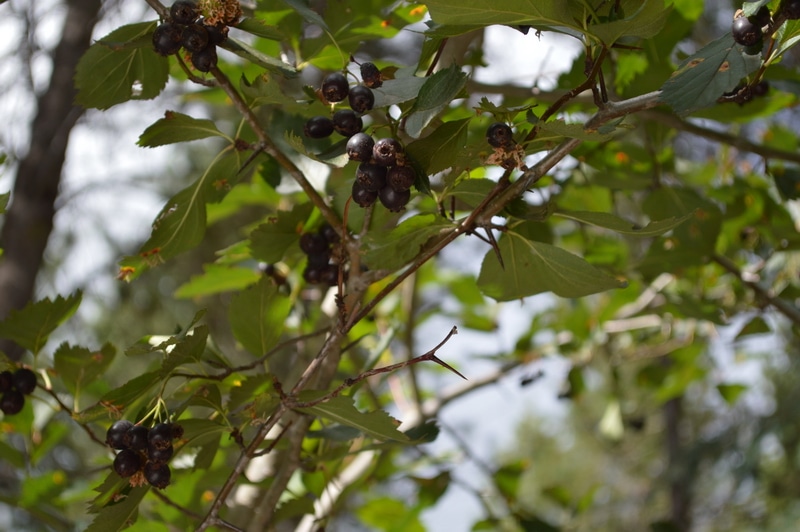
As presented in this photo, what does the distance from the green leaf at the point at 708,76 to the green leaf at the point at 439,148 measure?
0.21 meters

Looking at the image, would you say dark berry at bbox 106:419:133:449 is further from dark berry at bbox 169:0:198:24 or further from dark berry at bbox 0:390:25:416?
dark berry at bbox 169:0:198:24

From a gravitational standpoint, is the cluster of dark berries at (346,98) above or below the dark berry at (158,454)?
above

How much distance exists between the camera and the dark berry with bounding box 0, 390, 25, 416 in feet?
3.41

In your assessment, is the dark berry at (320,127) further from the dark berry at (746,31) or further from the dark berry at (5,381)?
the dark berry at (5,381)

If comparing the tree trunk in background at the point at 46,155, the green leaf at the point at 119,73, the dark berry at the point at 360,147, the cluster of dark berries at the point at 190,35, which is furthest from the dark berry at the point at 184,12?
the tree trunk in background at the point at 46,155

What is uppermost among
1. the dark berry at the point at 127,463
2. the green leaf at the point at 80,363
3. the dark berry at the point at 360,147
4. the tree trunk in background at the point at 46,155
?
the tree trunk in background at the point at 46,155

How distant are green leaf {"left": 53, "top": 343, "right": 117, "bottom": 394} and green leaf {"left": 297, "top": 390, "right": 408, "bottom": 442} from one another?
0.42 meters

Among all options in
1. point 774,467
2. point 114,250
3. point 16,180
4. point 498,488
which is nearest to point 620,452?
point 774,467

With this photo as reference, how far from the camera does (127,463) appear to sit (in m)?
0.81

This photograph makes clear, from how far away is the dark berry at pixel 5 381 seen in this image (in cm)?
105

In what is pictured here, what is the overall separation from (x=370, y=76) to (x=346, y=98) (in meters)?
0.04

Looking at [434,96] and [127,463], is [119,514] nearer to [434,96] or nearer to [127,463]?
[127,463]

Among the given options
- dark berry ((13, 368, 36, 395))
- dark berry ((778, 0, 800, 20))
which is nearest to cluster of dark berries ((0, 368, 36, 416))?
dark berry ((13, 368, 36, 395))

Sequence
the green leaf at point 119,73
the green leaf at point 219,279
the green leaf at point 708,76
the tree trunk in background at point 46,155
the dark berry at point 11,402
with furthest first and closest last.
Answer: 1. the tree trunk in background at point 46,155
2. the green leaf at point 219,279
3. the dark berry at point 11,402
4. the green leaf at point 119,73
5. the green leaf at point 708,76
